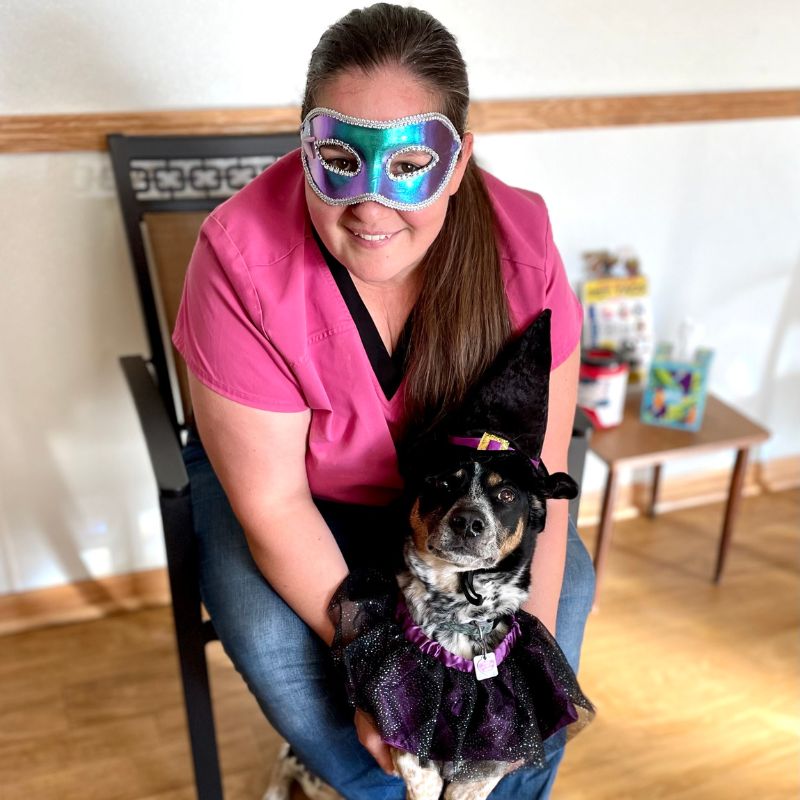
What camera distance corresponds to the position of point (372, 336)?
1.27m

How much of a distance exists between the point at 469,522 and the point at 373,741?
355 mm

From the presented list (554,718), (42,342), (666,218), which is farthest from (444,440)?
(666,218)

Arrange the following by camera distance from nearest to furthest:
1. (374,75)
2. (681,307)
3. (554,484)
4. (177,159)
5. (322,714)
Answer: (374,75) < (554,484) < (322,714) < (177,159) < (681,307)

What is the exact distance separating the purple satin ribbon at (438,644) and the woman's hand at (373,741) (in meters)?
0.12

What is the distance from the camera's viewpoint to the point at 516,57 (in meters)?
1.84

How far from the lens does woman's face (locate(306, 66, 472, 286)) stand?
42.4 inches

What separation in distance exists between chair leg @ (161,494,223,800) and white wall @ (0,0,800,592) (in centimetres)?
66

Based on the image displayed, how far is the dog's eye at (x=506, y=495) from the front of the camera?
1.18 metres

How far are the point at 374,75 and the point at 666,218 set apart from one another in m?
1.24

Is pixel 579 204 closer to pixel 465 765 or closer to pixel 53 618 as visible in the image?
pixel 465 765

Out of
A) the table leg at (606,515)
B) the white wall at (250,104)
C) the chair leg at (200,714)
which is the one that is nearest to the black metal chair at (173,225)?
the chair leg at (200,714)

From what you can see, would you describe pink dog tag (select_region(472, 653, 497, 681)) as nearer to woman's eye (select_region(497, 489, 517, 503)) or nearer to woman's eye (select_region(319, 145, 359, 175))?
woman's eye (select_region(497, 489, 517, 503))

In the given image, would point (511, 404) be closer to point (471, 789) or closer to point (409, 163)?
point (409, 163)

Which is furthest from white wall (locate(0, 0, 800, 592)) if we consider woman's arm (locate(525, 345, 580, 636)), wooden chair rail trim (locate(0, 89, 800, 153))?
woman's arm (locate(525, 345, 580, 636))
